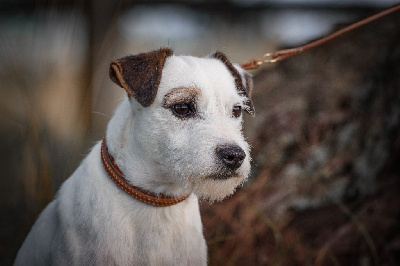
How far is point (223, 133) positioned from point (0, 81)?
1730 millimetres

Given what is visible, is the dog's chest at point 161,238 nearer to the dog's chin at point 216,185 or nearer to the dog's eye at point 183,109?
the dog's chin at point 216,185

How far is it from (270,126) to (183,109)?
2.45 m

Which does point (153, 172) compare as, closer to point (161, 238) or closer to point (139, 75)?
point (161, 238)

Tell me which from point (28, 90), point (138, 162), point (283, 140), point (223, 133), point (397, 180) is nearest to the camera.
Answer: point (223, 133)

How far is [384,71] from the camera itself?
399cm

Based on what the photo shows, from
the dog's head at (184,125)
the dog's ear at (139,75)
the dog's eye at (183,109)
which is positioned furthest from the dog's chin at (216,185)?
the dog's ear at (139,75)

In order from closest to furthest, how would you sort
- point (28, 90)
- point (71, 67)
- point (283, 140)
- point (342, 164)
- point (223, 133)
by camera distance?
point (223, 133) < point (28, 90) < point (71, 67) < point (342, 164) < point (283, 140)

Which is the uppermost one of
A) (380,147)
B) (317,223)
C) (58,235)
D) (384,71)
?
(384,71)

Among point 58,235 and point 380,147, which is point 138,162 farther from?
point 380,147

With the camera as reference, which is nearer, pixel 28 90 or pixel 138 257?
pixel 138 257

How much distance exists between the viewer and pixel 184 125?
189 centimetres

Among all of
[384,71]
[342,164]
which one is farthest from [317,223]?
[384,71]

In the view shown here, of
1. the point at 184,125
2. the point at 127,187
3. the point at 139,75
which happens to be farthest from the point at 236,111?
the point at 127,187

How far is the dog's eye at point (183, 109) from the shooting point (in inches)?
74.6
